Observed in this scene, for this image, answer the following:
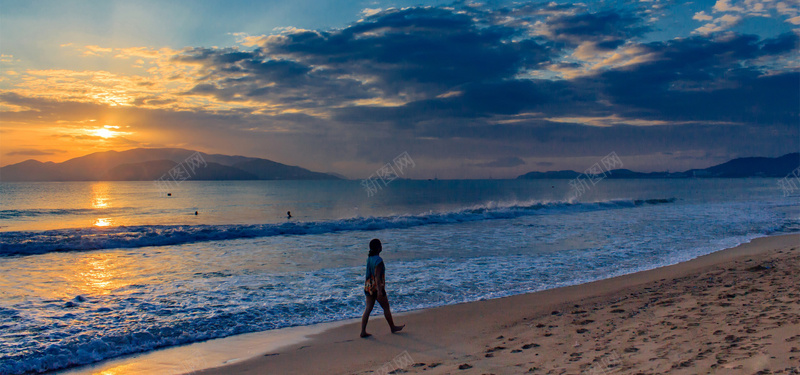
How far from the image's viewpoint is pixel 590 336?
646 cm

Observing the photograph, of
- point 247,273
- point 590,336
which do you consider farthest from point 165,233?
point 590,336

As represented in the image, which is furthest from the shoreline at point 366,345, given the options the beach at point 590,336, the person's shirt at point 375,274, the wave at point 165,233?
the wave at point 165,233

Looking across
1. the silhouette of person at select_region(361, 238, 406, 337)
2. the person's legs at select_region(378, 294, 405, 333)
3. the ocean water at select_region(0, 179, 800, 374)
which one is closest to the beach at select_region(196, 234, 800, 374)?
the person's legs at select_region(378, 294, 405, 333)

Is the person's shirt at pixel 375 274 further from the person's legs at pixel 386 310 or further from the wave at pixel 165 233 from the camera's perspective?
the wave at pixel 165 233

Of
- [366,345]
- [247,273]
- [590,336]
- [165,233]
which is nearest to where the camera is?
[590,336]

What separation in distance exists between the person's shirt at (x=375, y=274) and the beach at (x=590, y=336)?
2.78 ft

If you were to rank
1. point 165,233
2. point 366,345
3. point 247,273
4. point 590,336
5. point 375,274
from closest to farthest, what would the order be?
point 590,336
point 366,345
point 375,274
point 247,273
point 165,233

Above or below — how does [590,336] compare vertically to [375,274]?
below

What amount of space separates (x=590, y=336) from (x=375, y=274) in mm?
3538

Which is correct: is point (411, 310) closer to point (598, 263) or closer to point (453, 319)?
point (453, 319)

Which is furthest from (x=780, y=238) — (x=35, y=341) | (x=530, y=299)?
(x=35, y=341)

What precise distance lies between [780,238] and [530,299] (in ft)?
57.6

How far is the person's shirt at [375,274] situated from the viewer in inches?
295

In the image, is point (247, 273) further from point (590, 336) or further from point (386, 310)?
point (590, 336)
